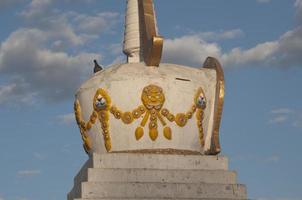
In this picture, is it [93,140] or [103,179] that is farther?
[93,140]

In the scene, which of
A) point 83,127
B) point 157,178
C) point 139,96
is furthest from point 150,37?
point 157,178

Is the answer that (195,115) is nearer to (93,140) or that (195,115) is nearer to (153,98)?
(153,98)

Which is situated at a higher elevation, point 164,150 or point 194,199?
point 164,150

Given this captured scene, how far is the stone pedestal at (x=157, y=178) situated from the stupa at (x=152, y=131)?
3 cm

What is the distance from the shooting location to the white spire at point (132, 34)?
798 inches

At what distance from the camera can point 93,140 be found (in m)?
19.1

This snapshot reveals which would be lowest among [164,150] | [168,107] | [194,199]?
[194,199]

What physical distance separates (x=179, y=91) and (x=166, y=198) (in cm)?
329

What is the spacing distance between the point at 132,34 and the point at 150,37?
1.51 meters

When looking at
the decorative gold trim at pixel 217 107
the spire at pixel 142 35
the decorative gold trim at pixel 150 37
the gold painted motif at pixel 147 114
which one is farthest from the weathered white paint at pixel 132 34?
the decorative gold trim at pixel 217 107

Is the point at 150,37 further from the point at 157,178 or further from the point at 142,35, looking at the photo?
the point at 157,178

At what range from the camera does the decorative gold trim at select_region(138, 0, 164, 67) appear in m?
18.7

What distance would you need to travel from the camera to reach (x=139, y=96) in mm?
18422


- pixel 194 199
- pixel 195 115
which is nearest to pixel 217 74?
pixel 195 115
